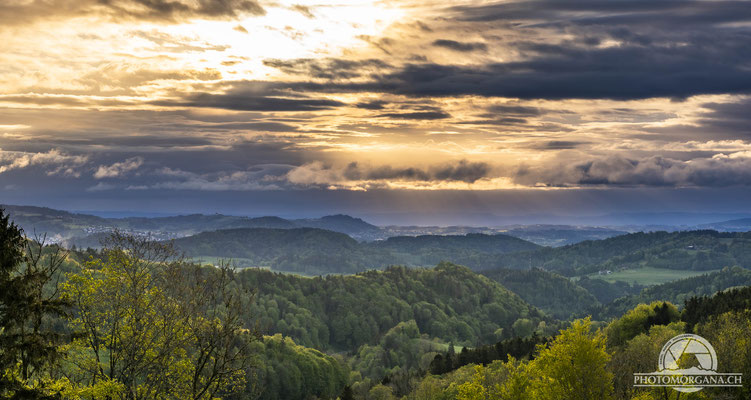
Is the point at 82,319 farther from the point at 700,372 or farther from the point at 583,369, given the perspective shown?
the point at 700,372

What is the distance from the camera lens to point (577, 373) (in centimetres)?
5638

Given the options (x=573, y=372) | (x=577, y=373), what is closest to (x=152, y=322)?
(x=573, y=372)

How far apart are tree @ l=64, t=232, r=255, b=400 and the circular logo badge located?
132 feet

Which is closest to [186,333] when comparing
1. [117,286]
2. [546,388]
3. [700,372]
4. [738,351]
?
[117,286]

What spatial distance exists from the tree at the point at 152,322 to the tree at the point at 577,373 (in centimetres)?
2924

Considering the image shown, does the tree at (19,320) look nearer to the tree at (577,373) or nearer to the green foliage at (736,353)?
the tree at (577,373)

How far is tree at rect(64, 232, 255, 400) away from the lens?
45.2 metres

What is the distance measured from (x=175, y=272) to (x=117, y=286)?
461 centimetres

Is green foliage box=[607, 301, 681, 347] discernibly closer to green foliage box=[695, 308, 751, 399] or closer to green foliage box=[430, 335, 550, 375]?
green foliage box=[430, 335, 550, 375]

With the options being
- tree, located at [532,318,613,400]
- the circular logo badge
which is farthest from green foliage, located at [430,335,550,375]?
tree, located at [532,318,613,400]

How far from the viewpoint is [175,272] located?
156 feet

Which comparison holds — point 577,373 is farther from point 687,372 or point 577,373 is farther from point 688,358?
point 688,358

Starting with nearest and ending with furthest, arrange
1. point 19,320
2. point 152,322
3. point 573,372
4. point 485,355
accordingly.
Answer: point 19,320 < point 152,322 < point 573,372 < point 485,355

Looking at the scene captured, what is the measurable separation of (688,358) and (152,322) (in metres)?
50.9
